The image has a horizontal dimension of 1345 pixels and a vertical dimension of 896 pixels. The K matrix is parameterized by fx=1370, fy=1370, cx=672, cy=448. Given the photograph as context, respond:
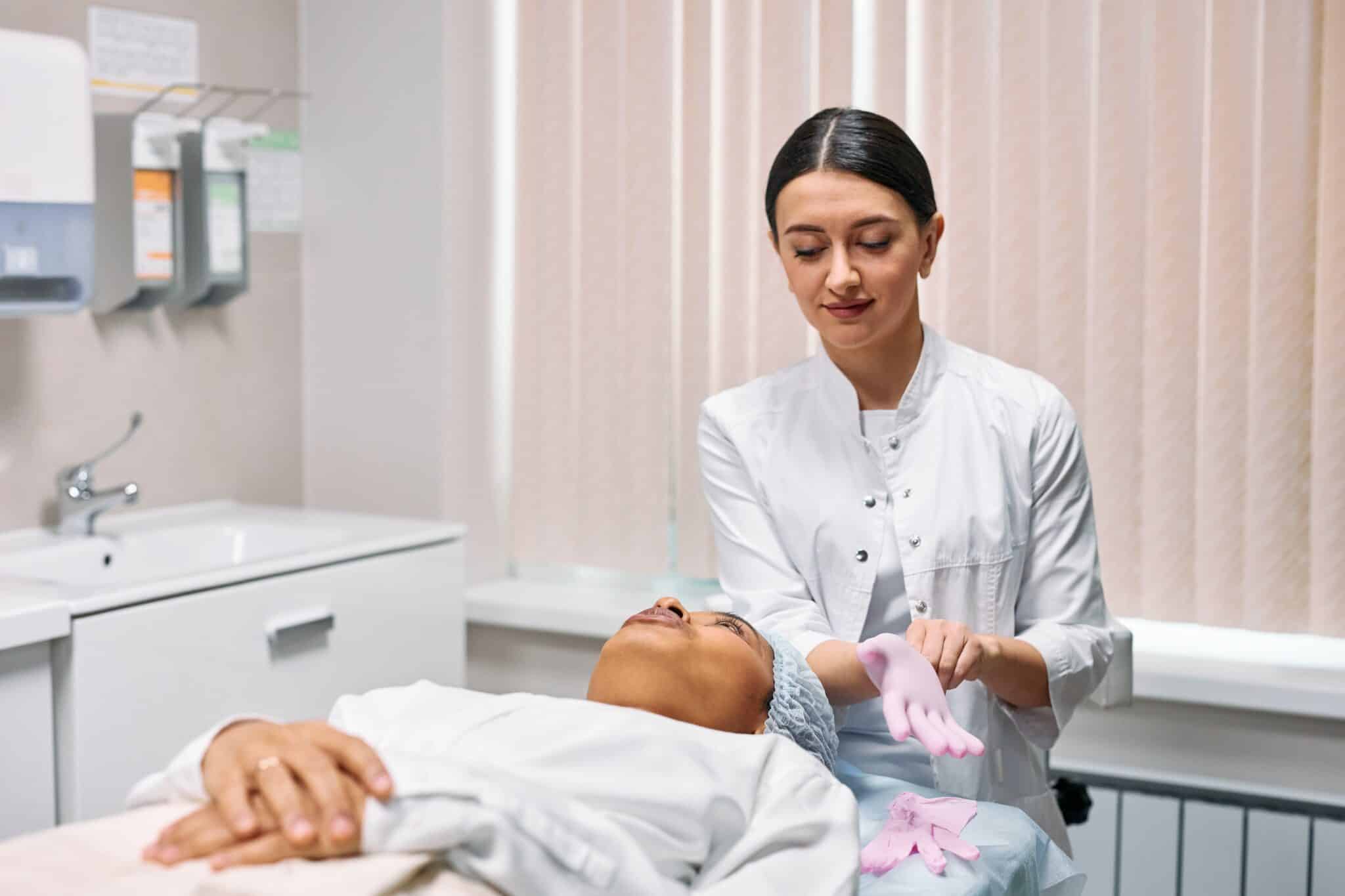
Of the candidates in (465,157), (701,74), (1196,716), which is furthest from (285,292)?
(1196,716)

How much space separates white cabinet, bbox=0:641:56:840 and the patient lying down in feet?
2.44

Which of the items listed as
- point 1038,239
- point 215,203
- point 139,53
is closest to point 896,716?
point 1038,239

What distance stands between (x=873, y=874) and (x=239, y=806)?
602 millimetres

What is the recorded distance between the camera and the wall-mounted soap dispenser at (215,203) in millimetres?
2527

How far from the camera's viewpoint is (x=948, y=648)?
1415 mm

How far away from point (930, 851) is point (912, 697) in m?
0.15

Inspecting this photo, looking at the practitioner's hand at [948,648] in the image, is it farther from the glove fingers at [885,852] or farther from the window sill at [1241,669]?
the window sill at [1241,669]

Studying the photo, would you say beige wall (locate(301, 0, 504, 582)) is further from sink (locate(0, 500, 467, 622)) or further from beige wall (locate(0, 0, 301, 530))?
sink (locate(0, 500, 467, 622))

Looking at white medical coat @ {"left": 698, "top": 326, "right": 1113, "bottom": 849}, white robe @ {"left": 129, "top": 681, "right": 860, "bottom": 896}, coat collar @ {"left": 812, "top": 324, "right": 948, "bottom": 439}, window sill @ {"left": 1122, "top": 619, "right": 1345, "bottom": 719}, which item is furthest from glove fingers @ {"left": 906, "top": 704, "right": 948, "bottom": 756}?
window sill @ {"left": 1122, "top": 619, "right": 1345, "bottom": 719}

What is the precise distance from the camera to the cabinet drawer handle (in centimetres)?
217

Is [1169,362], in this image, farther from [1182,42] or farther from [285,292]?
[285,292]

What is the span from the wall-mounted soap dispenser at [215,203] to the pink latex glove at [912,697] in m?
1.69

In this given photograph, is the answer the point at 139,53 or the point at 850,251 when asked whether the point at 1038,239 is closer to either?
the point at 850,251

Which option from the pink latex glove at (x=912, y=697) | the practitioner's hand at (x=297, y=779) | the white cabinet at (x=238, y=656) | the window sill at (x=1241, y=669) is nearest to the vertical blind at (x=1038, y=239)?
the window sill at (x=1241, y=669)
